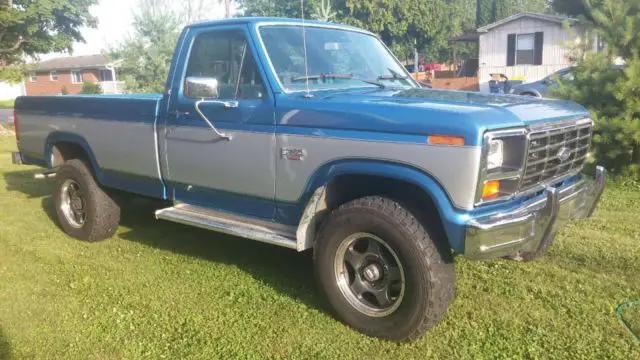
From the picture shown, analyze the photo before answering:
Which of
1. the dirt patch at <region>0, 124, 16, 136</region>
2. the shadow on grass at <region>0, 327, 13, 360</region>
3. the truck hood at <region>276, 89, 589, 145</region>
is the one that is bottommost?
the dirt patch at <region>0, 124, 16, 136</region>

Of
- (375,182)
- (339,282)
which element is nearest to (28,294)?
(339,282)

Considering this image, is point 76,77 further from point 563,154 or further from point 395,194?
point 563,154

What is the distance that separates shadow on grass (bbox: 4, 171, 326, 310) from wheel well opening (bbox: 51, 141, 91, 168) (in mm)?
603

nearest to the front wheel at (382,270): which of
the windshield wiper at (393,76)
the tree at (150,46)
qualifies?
the windshield wiper at (393,76)

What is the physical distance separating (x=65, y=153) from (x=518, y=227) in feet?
16.3

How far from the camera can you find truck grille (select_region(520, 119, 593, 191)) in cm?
328

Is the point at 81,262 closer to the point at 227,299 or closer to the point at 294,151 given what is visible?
the point at 227,299

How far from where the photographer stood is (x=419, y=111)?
3.23 metres

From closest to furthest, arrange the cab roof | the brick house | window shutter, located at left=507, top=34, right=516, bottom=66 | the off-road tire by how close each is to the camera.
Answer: the cab roof
the off-road tire
window shutter, located at left=507, top=34, right=516, bottom=66
the brick house

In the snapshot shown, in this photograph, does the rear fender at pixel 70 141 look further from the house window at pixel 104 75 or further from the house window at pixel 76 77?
the house window at pixel 76 77

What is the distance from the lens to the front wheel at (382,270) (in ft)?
10.8

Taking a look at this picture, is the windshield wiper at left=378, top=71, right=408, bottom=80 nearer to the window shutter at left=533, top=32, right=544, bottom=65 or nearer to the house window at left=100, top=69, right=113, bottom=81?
the window shutter at left=533, top=32, right=544, bottom=65

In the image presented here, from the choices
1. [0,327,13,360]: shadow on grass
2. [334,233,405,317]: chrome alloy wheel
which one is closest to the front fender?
[334,233,405,317]: chrome alloy wheel

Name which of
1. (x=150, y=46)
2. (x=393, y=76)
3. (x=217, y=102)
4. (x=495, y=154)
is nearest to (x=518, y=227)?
(x=495, y=154)
